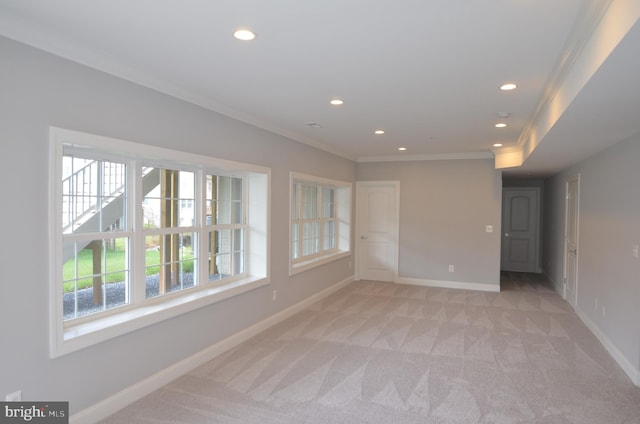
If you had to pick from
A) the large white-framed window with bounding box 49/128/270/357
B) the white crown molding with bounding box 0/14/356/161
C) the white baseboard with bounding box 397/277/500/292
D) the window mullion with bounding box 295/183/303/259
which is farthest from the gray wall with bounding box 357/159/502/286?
the white crown molding with bounding box 0/14/356/161

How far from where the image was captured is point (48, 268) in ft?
7.73

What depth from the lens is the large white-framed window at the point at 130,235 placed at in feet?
8.42

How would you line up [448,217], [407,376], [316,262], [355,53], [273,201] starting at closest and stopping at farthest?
[355,53], [407,376], [273,201], [316,262], [448,217]

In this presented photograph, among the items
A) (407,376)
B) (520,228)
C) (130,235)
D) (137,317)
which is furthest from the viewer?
(520,228)

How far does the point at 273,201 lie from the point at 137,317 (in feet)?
7.22

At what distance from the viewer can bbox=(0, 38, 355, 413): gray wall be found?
2.19 m

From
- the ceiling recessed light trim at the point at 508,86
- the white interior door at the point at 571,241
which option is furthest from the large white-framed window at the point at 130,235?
the white interior door at the point at 571,241

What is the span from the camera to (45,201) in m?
2.34

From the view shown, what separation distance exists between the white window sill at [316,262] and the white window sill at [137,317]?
1.19 meters

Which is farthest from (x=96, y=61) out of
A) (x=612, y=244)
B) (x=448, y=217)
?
(x=448, y=217)

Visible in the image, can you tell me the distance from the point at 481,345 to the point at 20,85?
4.48 meters

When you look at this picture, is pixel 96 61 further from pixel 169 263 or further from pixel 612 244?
pixel 612 244

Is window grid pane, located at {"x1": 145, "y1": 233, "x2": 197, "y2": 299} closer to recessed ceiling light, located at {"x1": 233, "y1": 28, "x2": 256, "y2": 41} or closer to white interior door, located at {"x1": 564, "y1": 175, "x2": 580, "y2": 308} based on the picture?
recessed ceiling light, located at {"x1": 233, "y1": 28, "x2": 256, "y2": 41}

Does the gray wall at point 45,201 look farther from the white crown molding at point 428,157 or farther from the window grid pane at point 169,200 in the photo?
the white crown molding at point 428,157
